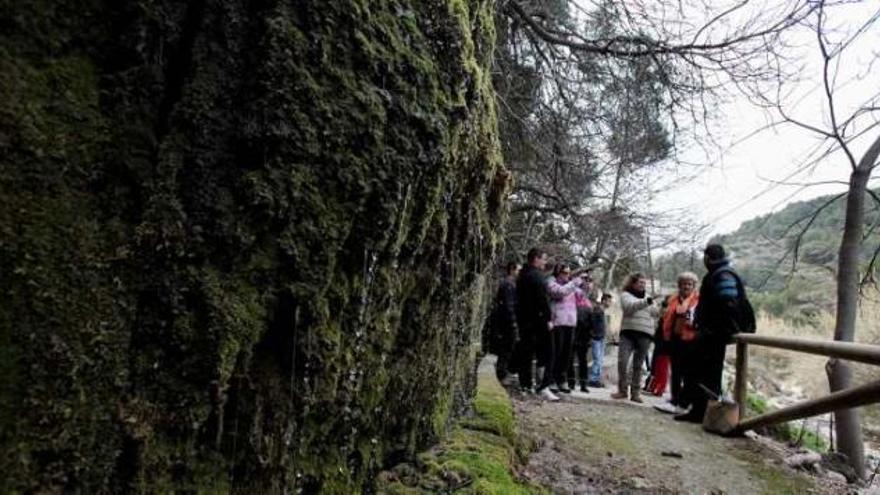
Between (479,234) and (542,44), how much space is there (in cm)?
424

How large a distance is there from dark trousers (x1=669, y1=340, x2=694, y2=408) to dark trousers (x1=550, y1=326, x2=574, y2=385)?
1.33 m

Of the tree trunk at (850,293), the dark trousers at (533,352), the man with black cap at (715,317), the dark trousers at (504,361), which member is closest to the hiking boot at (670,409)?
the man with black cap at (715,317)

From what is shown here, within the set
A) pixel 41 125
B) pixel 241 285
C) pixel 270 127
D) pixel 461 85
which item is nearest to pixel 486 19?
pixel 461 85

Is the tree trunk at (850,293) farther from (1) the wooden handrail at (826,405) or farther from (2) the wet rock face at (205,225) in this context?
(2) the wet rock face at (205,225)

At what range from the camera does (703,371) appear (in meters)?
6.05

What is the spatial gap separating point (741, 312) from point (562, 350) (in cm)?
251

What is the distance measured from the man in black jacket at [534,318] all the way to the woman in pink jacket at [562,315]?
0.36 metres

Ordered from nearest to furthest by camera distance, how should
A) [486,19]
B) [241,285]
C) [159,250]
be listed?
1. [159,250]
2. [241,285]
3. [486,19]

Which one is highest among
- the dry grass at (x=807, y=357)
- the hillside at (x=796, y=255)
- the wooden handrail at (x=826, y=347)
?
the hillside at (x=796, y=255)

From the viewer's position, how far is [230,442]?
159 centimetres

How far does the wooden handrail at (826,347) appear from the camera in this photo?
3.52 metres

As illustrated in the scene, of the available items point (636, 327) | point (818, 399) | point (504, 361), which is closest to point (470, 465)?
point (818, 399)

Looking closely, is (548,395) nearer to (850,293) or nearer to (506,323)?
(506,323)

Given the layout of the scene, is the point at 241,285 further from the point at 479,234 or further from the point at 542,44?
the point at 542,44
